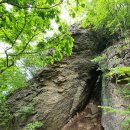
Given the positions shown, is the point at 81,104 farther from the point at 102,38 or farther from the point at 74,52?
the point at 102,38

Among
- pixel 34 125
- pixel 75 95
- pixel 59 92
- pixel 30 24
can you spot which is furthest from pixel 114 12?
pixel 30 24

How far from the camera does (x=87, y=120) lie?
10062 mm

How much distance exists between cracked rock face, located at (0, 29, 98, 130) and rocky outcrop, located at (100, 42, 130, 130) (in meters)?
1.41

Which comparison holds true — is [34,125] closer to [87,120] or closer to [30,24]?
[87,120]

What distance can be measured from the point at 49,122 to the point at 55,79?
250cm

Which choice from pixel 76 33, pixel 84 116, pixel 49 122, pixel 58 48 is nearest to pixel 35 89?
pixel 49 122

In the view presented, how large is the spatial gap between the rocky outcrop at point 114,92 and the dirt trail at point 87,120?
811 millimetres

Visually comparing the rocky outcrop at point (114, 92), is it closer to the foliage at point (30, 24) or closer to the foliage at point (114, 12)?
the foliage at point (114, 12)

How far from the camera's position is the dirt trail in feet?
31.8

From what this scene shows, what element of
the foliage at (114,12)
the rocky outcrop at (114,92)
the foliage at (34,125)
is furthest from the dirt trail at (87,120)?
the foliage at (114,12)

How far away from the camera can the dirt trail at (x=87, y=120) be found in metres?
9.68

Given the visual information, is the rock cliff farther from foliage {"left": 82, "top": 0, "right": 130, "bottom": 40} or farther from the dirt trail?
foliage {"left": 82, "top": 0, "right": 130, "bottom": 40}

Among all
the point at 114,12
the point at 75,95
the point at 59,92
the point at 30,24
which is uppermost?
the point at 114,12

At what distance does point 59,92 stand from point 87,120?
6.68 ft
